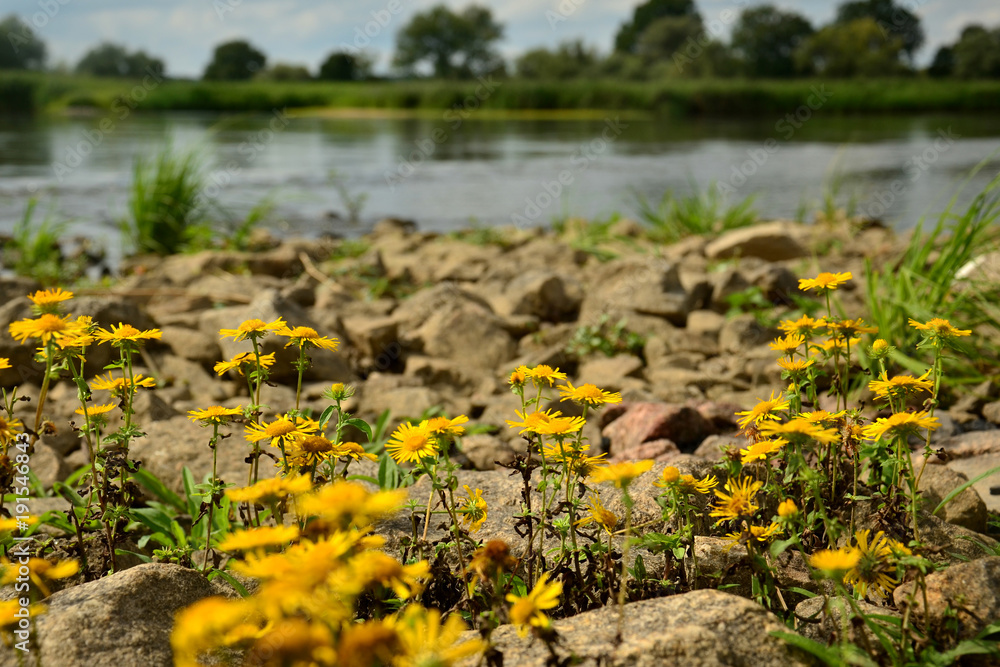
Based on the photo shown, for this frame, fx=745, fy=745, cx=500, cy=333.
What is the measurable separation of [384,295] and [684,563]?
3.58 meters

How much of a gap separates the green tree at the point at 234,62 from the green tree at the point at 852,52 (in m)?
31.1

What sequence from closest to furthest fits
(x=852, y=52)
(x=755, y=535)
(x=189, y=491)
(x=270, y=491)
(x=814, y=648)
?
(x=270, y=491)
(x=814, y=648)
(x=755, y=535)
(x=189, y=491)
(x=852, y=52)

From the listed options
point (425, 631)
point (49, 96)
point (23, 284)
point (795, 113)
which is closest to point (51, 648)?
point (425, 631)

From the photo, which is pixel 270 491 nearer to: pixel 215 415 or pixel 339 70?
pixel 215 415

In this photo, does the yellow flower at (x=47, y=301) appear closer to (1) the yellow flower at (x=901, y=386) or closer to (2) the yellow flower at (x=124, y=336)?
(2) the yellow flower at (x=124, y=336)

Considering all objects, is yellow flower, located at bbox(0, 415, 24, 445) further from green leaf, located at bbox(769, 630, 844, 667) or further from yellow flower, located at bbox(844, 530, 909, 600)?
yellow flower, located at bbox(844, 530, 909, 600)

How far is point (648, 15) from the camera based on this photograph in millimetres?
64062

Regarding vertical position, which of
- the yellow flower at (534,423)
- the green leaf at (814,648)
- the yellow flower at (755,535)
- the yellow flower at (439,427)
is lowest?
A: the green leaf at (814,648)

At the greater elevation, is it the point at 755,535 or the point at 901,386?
the point at 901,386

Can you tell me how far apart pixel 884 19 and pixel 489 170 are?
37.3 m
